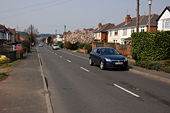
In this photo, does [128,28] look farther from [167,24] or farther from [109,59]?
[109,59]

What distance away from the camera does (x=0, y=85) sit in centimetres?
913

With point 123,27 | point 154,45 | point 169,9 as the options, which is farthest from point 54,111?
point 123,27

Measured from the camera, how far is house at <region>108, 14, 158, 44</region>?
4477 cm

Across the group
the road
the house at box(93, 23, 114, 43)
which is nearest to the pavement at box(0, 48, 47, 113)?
the road

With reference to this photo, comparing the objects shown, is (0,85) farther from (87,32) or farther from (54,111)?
(87,32)

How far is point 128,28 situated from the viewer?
50750mm

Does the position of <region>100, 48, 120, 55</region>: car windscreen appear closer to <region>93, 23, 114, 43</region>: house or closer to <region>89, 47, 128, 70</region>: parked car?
<region>89, 47, 128, 70</region>: parked car

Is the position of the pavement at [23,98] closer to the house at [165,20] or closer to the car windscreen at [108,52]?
the car windscreen at [108,52]

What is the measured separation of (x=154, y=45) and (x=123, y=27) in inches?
1429

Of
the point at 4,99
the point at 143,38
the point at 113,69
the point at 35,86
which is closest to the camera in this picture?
the point at 4,99

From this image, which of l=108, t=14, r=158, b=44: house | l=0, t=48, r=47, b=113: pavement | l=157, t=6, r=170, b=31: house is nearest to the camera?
l=0, t=48, r=47, b=113: pavement

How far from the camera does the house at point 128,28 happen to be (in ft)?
147

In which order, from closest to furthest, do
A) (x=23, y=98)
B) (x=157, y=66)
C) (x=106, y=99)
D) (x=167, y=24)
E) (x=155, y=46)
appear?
(x=23, y=98) → (x=106, y=99) → (x=157, y=66) → (x=155, y=46) → (x=167, y=24)

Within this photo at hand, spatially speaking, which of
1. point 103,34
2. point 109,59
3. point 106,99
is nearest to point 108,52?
point 109,59
